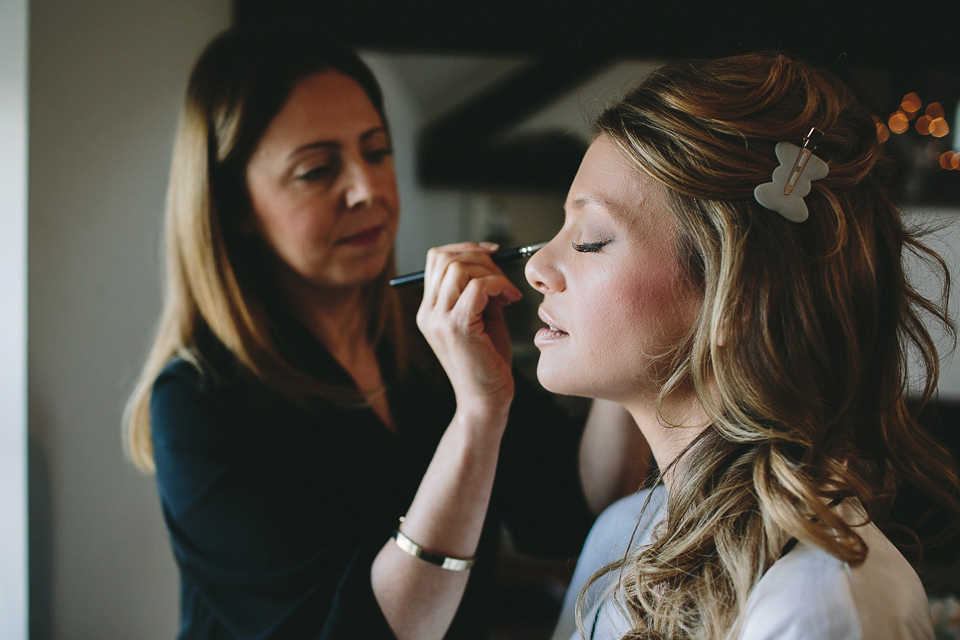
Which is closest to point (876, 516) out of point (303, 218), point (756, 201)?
point (756, 201)

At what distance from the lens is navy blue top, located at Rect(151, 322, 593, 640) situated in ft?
2.93

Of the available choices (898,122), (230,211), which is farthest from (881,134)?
(898,122)

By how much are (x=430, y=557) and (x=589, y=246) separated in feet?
1.49

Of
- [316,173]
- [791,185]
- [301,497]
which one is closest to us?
[791,185]

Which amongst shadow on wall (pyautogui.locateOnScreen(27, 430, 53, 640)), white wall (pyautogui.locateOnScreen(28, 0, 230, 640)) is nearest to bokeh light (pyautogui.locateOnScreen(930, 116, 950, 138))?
white wall (pyautogui.locateOnScreen(28, 0, 230, 640))

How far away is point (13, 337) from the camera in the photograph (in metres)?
1.09

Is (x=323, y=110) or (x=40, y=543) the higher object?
(x=323, y=110)

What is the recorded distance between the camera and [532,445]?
119 cm

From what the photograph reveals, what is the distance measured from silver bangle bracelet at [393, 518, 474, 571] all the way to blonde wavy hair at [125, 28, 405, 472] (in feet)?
1.03

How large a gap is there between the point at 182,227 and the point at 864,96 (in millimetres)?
1057

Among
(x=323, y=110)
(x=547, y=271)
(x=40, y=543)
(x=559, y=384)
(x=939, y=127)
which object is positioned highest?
(x=939, y=127)

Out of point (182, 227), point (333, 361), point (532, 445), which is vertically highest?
point (182, 227)

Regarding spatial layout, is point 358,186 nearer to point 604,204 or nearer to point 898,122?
point 604,204

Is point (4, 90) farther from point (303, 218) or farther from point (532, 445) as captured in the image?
point (532, 445)
